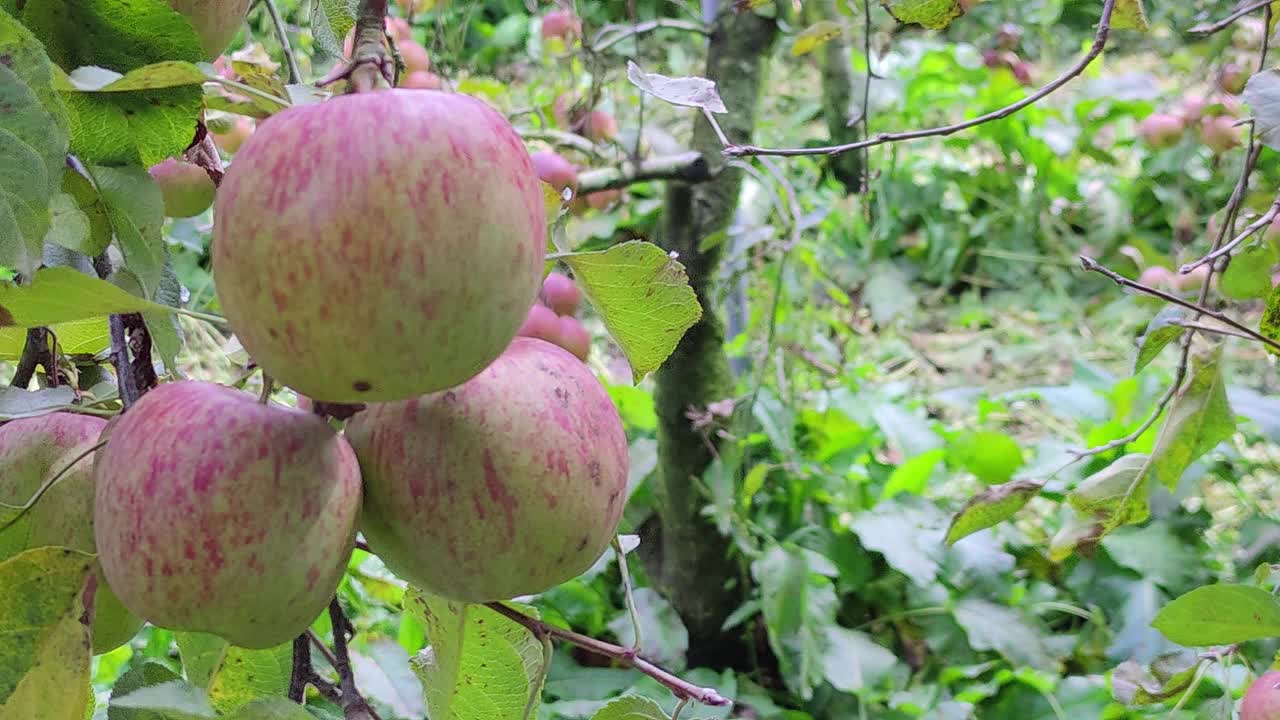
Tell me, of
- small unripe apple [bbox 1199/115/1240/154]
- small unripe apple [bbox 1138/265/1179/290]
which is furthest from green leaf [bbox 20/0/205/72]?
small unripe apple [bbox 1199/115/1240/154]

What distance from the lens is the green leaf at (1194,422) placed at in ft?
1.91

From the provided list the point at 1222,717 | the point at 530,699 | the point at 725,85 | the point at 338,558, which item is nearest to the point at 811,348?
the point at 725,85

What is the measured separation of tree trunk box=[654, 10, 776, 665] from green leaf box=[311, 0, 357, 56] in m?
0.59

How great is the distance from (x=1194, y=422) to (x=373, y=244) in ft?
1.66

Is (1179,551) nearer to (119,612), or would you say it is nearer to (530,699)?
(530,699)

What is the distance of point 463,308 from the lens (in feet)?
0.82

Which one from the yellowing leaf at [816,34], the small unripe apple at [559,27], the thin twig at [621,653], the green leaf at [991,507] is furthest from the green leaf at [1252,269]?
the small unripe apple at [559,27]

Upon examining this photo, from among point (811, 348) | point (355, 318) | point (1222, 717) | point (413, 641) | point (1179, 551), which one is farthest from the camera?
point (811, 348)

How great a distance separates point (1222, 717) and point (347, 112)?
1.78 ft

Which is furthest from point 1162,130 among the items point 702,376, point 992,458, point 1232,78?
point 702,376

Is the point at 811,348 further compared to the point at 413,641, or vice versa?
the point at 811,348

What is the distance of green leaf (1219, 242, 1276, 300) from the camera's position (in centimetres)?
65

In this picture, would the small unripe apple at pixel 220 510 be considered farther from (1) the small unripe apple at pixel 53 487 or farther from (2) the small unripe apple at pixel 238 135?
(2) the small unripe apple at pixel 238 135

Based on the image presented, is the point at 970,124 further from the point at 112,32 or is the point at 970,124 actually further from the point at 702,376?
the point at 702,376
